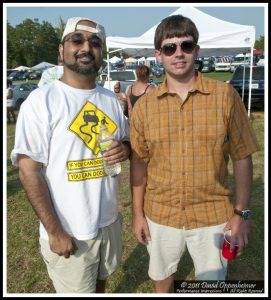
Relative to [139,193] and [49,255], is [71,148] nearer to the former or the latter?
[139,193]

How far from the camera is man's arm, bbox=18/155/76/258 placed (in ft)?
6.45


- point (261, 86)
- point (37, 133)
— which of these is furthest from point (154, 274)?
point (261, 86)

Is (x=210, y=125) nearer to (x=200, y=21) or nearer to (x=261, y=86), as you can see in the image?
(x=200, y=21)

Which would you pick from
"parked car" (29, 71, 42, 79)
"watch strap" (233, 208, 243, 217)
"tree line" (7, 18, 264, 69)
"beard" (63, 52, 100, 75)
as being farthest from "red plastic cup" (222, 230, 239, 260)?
"tree line" (7, 18, 264, 69)

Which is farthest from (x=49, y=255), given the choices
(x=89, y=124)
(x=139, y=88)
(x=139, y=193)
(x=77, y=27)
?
(x=139, y=88)

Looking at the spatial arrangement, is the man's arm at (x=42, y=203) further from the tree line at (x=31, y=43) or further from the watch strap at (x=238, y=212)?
the tree line at (x=31, y=43)

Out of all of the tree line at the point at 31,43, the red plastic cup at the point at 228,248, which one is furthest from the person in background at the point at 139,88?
the tree line at the point at 31,43

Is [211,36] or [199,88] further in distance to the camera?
[211,36]

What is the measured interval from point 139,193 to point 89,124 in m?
0.67

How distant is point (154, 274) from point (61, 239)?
0.84 meters

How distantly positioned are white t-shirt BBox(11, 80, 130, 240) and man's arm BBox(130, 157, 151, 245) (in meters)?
0.21

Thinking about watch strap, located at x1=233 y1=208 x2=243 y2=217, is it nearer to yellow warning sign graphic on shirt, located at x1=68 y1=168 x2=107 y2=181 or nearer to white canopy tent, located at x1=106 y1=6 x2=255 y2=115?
yellow warning sign graphic on shirt, located at x1=68 y1=168 x2=107 y2=181

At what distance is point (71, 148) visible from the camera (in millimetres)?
2035

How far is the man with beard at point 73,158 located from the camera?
1.97 metres
